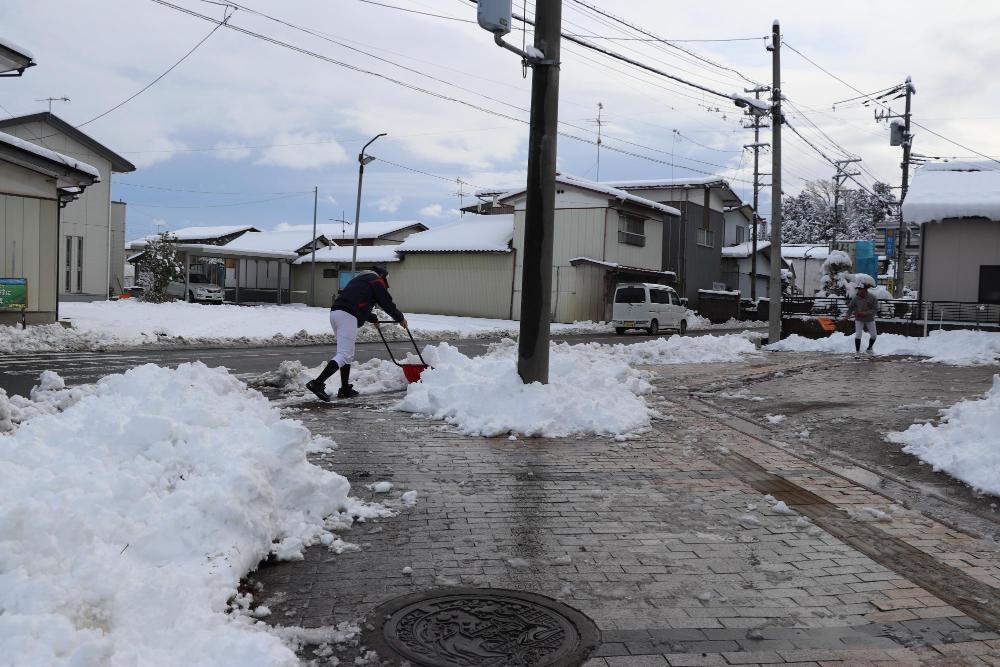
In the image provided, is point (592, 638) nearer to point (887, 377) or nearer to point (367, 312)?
point (367, 312)

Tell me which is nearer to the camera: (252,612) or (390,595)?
(252,612)

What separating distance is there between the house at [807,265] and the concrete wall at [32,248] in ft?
178

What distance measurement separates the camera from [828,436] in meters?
8.17

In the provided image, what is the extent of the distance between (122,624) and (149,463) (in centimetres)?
173

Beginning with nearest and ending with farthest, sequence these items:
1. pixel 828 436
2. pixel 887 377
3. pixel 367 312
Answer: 1. pixel 828 436
2. pixel 367 312
3. pixel 887 377

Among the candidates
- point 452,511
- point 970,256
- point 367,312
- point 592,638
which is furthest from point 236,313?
point 592,638

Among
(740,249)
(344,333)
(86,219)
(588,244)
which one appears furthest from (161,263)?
(740,249)

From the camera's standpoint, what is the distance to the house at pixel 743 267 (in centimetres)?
5059

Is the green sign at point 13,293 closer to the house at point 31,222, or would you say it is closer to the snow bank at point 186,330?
the house at point 31,222

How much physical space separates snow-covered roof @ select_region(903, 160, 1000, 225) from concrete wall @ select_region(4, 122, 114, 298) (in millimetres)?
30843

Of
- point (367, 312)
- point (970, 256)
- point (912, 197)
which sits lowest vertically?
point (367, 312)

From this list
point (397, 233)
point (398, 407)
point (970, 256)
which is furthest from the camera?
point (397, 233)

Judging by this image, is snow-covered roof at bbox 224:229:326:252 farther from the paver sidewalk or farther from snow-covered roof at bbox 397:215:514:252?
the paver sidewalk

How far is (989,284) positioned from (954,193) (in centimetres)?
275
